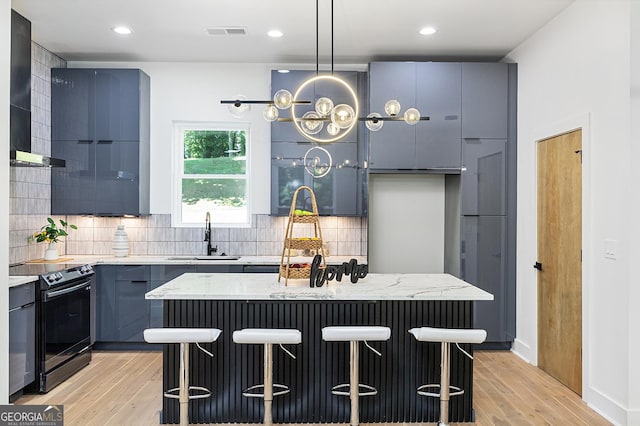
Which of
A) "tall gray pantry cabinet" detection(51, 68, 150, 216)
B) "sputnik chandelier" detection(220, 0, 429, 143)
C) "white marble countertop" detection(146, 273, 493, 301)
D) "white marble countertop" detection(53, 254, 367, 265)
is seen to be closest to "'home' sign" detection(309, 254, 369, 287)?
"white marble countertop" detection(146, 273, 493, 301)

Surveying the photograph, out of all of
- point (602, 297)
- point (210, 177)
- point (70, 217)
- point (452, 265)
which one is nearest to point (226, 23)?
point (210, 177)

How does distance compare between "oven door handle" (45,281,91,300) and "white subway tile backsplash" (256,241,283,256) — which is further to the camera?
"white subway tile backsplash" (256,241,283,256)

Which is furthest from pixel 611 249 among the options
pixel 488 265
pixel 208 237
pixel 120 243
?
pixel 120 243

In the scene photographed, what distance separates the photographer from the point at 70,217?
5430 mm

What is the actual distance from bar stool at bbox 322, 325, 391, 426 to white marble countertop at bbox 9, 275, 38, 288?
7.63 ft

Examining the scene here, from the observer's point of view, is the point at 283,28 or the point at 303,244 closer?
the point at 303,244

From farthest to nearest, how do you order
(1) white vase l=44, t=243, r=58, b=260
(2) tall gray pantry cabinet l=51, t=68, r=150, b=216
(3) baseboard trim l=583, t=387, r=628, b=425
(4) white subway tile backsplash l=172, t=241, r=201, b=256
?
(4) white subway tile backsplash l=172, t=241, r=201, b=256, (2) tall gray pantry cabinet l=51, t=68, r=150, b=216, (1) white vase l=44, t=243, r=58, b=260, (3) baseboard trim l=583, t=387, r=628, b=425

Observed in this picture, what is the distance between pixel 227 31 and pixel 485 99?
2704 millimetres

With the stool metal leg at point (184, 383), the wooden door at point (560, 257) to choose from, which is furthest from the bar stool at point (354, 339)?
the wooden door at point (560, 257)

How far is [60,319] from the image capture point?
410 cm

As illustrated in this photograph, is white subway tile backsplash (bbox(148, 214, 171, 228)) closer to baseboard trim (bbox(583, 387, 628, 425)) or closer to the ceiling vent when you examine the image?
the ceiling vent

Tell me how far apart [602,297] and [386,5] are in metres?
2.80

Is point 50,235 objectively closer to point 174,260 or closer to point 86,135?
point 86,135

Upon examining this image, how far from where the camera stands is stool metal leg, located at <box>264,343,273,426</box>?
9.66 feet
